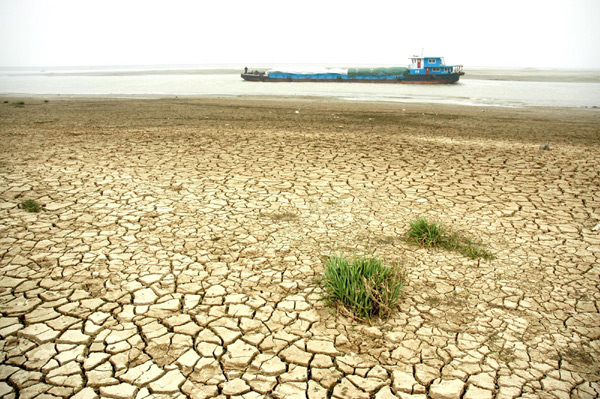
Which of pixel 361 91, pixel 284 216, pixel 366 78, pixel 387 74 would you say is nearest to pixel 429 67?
pixel 387 74

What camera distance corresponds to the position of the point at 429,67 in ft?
129

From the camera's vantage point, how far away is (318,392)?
223 cm

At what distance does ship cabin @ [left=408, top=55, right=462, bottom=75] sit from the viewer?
39188mm

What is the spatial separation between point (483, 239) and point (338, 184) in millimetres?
2495

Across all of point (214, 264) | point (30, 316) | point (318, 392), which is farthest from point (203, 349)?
point (30, 316)

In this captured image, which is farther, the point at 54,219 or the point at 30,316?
the point at 54,219

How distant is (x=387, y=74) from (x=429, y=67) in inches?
192

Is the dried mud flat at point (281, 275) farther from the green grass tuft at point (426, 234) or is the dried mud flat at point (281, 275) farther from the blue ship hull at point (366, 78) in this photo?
the blue ship hull at point (366, 78)

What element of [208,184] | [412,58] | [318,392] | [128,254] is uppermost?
[412,58]

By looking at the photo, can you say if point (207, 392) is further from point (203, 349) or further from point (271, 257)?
point (271, 257)

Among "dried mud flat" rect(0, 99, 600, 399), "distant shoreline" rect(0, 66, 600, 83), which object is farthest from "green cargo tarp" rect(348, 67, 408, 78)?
"dried mud flat" rect(0, 99, 600, 399)

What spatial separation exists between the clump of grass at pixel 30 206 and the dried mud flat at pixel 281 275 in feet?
0.45

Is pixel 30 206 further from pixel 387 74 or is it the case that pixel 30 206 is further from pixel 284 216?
pixel 387 74

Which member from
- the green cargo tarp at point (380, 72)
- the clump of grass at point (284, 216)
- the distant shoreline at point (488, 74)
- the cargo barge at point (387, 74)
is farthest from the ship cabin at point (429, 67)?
the clump of grass at point (284, 216)
